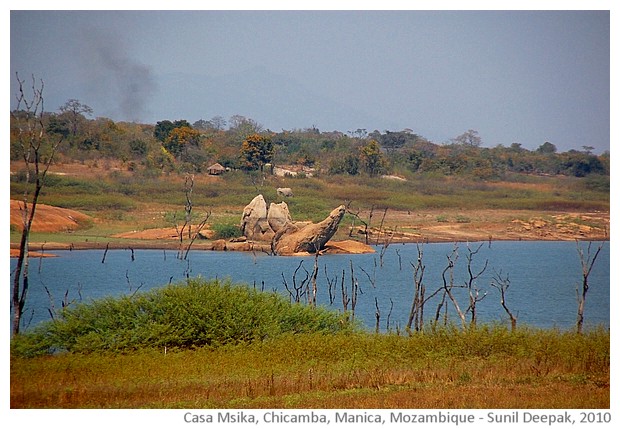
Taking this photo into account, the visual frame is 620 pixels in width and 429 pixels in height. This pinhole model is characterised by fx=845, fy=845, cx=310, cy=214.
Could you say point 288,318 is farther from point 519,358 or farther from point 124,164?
point 124,164

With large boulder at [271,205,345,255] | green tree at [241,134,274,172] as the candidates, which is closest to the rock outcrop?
large boulder at [271,205,345,255]

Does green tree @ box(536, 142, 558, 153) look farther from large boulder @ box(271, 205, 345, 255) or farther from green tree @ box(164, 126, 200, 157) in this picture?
green tree @ box(164, 126, 200, 157)

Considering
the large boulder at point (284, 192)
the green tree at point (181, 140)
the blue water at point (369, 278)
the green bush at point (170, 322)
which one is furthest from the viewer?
the green tree at point (181, 140)

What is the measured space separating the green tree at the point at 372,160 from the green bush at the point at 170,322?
24.9 metres

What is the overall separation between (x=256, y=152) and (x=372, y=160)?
20.4 feet

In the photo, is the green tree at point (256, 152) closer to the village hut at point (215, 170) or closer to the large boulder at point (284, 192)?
the village hut at point (215, 170)

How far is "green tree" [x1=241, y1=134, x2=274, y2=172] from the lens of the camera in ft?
122

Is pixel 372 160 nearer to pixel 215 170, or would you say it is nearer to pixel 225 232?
pixel 215 170

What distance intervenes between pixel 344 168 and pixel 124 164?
1102 centimetres

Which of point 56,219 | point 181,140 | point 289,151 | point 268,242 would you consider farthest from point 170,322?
point 289,151

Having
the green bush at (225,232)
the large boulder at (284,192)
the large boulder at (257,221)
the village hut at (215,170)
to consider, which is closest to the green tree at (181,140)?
the village hut at (215,170)

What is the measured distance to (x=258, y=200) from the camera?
3136 cm

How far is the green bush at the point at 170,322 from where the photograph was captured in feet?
46.2

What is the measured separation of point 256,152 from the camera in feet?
124
